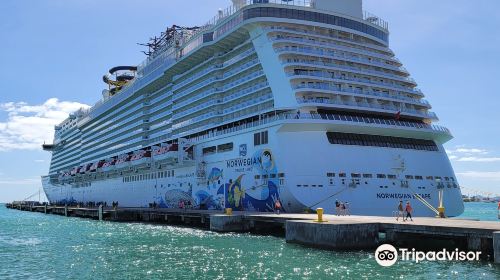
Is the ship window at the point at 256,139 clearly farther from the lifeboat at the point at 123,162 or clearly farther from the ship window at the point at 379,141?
the lifeboat at the point at 123,162

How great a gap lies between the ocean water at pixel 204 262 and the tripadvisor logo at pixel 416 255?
1.59 ft

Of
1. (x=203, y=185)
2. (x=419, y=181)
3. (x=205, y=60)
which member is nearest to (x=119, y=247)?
(x=203, y=185)

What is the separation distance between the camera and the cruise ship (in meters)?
41.0

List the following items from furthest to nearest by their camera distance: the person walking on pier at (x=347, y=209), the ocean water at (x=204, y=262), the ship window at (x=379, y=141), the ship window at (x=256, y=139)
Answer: the ship window at (x=256, y=139) < the ship window at (x=379, y=141) < the person walking on pier at (x=347, y=209) < the ocean water at (x=204, y=262)

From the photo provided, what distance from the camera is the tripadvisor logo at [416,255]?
76.4ft

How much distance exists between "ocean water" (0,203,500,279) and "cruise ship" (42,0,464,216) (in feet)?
29.5

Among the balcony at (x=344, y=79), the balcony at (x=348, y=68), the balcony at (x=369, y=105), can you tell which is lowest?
the balcony at (x=369, y=105)

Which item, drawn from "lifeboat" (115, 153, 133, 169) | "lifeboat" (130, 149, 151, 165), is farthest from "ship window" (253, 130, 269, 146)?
"lifeboat" (115, 153, 133, 169)

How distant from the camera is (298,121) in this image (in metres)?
40.7

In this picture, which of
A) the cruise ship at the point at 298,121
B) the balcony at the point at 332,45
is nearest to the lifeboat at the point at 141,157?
the cruise ship at the point at 298,121

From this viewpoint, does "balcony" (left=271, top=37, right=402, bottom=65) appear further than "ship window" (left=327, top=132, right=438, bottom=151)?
Yes

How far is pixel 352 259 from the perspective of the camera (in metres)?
24.1

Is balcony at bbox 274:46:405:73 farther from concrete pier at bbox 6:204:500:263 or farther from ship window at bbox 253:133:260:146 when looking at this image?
concrete pier at bbox 6:204:500:263

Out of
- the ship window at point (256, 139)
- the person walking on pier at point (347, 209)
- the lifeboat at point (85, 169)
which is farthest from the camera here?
the lifeboat at point (85, 169)
